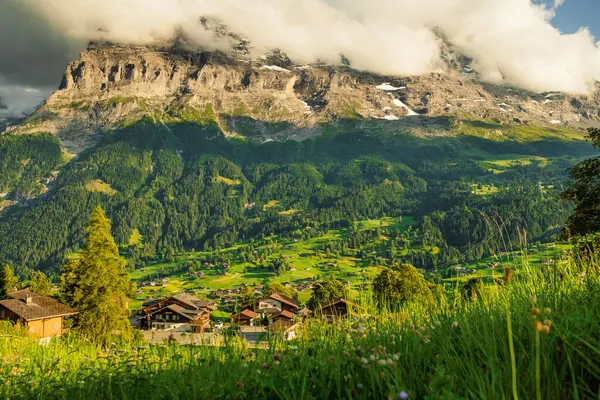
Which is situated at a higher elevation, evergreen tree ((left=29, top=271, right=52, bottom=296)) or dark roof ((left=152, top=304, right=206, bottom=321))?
evergreen tree ((left=29, top=271, right=52, bottom=296))

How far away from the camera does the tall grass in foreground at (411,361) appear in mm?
2732

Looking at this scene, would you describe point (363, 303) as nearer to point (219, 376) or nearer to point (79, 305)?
point (219, 376)

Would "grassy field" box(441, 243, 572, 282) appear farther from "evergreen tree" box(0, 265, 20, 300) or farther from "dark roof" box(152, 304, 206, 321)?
"evergreen tree" box(0, 265, 20, 300)

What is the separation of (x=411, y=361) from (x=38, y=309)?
121ft

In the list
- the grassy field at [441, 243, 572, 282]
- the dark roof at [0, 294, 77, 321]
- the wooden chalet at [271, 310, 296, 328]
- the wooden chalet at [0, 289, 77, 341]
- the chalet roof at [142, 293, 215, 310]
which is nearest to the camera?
the grassy field at [441, 243, 572, 282]

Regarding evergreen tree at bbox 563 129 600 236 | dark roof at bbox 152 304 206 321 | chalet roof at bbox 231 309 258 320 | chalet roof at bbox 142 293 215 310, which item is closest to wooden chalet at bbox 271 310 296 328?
chalet roof at bbox 231 309 258 320

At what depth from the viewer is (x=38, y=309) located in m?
33.2

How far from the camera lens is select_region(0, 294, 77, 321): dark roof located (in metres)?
31.8

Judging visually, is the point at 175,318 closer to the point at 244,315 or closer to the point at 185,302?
the point at 185,302

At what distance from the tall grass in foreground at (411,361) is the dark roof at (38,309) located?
99.9 feet

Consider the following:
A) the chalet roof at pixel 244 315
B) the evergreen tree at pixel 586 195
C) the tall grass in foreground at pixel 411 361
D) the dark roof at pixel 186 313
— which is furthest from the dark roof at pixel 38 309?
the evergreen tree at pixel 586 195

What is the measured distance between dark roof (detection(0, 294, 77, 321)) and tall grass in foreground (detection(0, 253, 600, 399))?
3044cm

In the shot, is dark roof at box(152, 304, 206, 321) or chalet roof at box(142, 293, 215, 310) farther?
chalet roof at box(142, 293, 215, 310)

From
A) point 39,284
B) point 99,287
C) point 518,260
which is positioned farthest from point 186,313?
point 39,284
